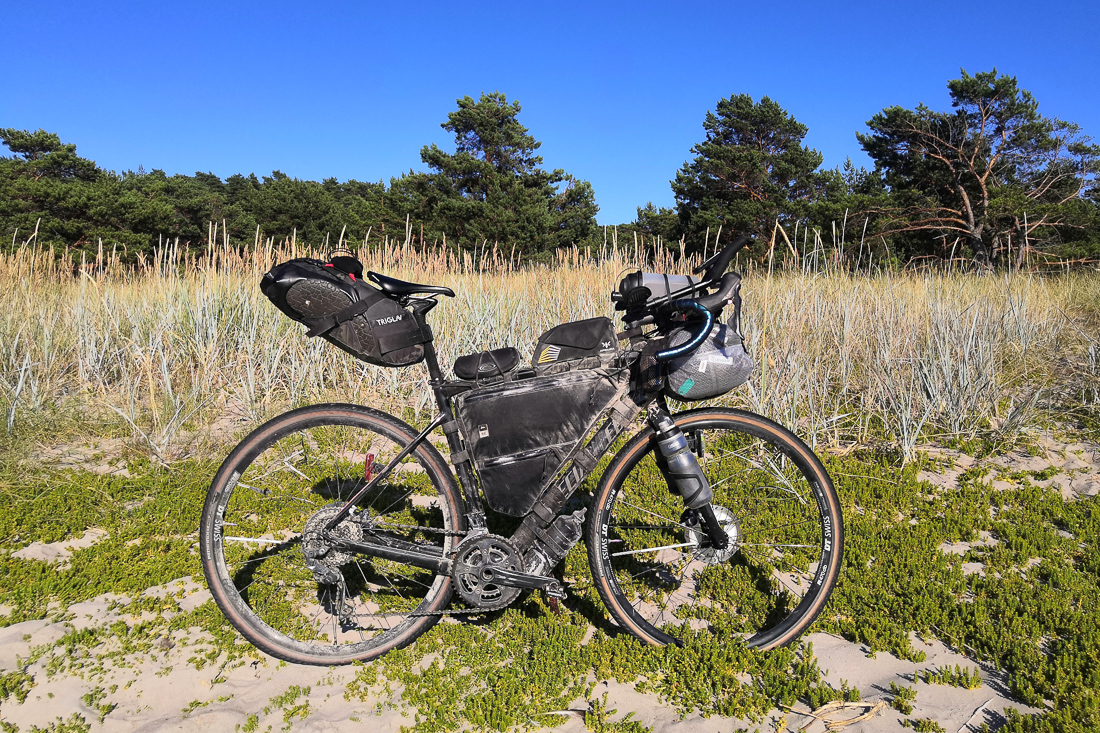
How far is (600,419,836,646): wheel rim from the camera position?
2293mm

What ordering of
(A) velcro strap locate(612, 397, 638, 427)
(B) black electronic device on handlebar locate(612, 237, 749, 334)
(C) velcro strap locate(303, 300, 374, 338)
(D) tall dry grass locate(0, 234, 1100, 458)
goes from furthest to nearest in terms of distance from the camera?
(D) tall dry grass locate(0, 234, 1100, 458)
(A) velcro strap locate(612, 397, 638, 427)
(C) velcro strap locate(303, 300, 374, 338)
(B) black electronic device on handlebar locate(612, 237, 749, 334)

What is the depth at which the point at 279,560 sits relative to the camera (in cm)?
290

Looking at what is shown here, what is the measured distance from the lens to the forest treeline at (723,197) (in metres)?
16.0

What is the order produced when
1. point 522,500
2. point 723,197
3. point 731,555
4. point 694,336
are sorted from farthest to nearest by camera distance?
point 723,197 < point 731,555 < point 522,500 < point 694,336

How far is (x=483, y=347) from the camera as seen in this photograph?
5723 mm

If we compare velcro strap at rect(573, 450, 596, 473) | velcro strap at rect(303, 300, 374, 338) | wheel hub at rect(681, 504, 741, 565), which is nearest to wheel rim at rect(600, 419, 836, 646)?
wheel hub at rect(681, 504, 741, 565)

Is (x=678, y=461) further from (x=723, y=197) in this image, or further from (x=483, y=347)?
(x=723, y=197)

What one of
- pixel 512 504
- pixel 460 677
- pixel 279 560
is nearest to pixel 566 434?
pixel 512 504

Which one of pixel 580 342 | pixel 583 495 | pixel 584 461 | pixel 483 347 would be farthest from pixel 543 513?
pixel 483 347

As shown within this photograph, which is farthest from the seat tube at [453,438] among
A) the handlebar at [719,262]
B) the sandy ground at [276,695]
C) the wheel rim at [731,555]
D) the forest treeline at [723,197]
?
the forest treeline at [723,197]

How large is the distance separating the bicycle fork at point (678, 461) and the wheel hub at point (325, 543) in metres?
1.19

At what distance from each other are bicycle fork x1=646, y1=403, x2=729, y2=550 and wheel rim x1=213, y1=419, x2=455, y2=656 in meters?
0.85

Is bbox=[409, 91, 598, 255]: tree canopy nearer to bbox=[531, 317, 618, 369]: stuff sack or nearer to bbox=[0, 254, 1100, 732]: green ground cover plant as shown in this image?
bbox=[0, 254, 1100, 732]: green ground cover plant

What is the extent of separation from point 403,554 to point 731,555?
4.27 ft
